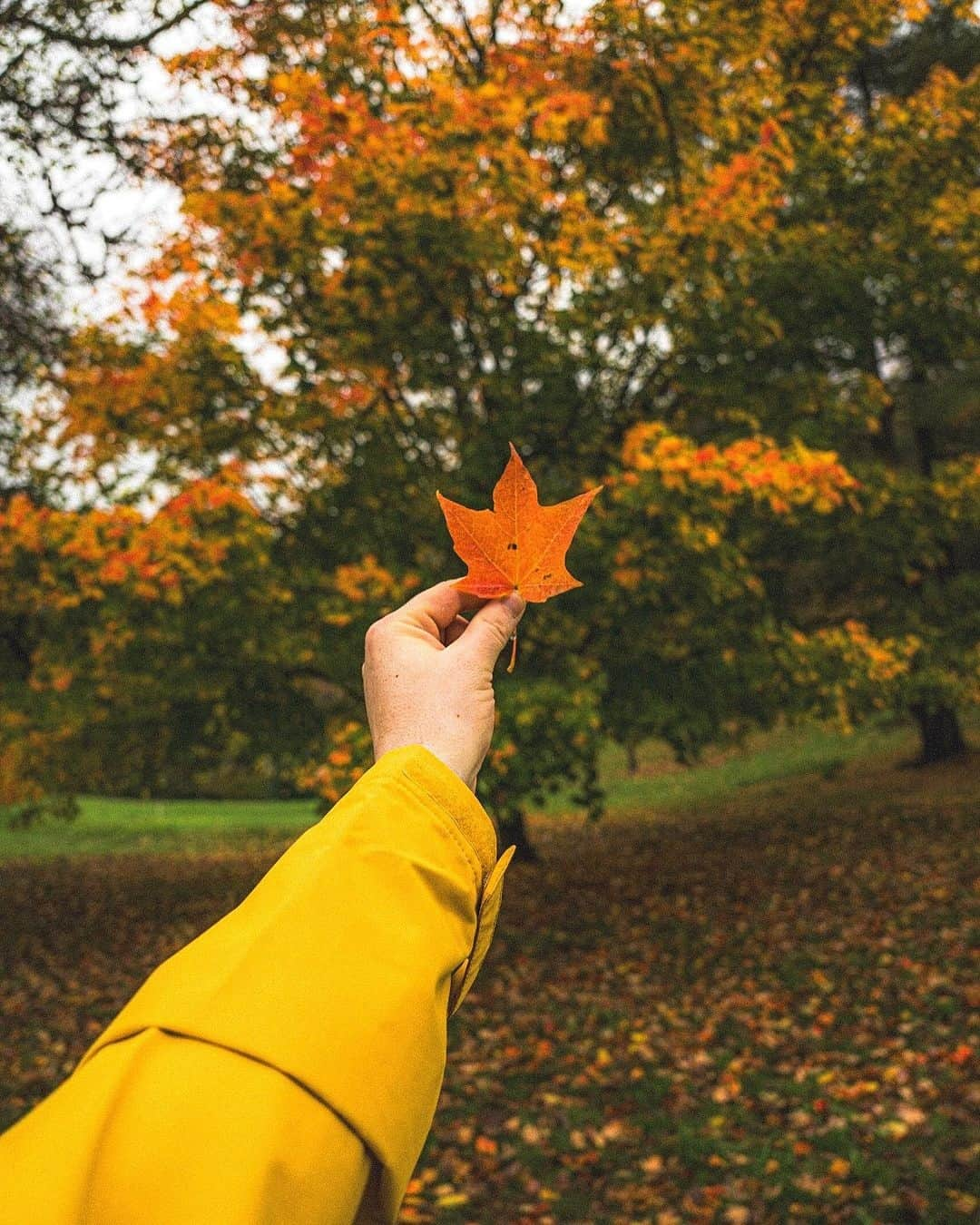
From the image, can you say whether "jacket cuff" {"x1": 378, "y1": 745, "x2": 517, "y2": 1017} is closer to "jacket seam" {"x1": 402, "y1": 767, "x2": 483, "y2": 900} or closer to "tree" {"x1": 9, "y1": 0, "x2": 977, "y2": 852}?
"jacket seam" {"x1": 402, "y1": 767, "x2": 483, "y2": 900}

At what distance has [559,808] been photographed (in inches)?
770

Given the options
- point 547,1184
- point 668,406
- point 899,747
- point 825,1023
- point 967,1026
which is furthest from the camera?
point 899,747

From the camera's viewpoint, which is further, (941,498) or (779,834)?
(779,834)

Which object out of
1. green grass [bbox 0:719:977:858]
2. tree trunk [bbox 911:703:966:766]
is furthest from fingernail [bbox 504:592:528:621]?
green grass [bbox 0:719:977:858]

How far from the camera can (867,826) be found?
10336 mm

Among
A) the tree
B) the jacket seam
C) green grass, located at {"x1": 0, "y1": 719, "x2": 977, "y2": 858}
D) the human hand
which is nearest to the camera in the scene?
the jacket seam

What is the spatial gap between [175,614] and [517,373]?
2.80 meters

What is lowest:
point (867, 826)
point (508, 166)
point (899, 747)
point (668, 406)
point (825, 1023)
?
point (899, 747)

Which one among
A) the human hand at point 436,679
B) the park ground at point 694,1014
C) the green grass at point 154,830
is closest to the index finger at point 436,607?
the human hand at point 436,679

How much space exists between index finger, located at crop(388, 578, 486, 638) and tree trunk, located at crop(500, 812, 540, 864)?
7.59 meters

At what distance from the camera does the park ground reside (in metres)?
3.96

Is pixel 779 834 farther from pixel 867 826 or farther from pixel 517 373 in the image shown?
pixel 517 373

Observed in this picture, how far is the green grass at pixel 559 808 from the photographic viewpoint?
17.0m

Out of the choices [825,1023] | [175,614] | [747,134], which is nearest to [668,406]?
[747,134]
